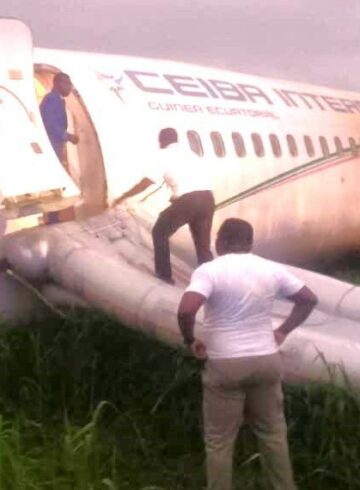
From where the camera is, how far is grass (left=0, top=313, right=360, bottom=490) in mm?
7070

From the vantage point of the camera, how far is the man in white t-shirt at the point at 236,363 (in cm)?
648

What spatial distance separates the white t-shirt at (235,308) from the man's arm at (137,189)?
547 centimetres

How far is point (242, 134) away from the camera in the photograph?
49.2 feet

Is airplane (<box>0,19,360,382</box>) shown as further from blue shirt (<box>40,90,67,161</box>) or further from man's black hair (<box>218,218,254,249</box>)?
man's black hair (<box>218,218,254,249</box>)

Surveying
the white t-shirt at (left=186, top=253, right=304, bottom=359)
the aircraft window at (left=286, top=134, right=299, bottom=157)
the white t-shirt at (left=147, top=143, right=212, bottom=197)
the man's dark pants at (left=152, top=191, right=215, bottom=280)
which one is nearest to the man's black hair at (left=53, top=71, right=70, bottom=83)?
the white t-shirt at (left=147, top=143, right=212, bottom=197)

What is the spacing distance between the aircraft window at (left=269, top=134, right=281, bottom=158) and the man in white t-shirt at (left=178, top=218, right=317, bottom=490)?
Result: 914 centimetres

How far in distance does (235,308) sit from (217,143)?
795cm

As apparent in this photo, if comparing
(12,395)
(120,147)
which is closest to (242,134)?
(120,147)

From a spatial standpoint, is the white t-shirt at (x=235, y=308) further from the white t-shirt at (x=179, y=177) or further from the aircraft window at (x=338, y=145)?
the aircraft window at (x=338, y=145)

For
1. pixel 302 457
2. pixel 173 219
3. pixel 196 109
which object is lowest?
pixel 302 457

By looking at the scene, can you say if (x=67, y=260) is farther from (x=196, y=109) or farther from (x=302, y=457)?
(x=196, y=109)

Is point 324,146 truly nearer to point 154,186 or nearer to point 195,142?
point 195,142

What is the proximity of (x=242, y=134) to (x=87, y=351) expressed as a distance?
6.22 metres

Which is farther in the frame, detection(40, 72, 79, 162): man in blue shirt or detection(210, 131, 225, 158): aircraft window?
detection(210, 131, 225, 158): aircraft window
